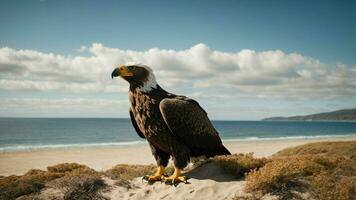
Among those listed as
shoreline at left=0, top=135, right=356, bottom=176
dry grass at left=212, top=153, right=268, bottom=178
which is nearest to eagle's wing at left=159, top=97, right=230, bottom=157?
dry grass at left=212, top=153, right=268, bottom=178

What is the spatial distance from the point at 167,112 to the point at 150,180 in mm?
1944

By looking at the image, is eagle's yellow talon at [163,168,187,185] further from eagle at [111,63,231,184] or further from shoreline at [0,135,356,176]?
shoreline at [0,135,356,176]

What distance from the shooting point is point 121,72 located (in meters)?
6.65

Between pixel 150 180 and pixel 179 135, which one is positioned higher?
pixel 179 135

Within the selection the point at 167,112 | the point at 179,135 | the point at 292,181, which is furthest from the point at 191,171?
the point at 292,181

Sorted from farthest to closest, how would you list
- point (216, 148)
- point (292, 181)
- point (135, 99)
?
1. point (216, 148)
2. point (135, 99)
3. point (292, 181)

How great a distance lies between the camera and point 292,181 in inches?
234

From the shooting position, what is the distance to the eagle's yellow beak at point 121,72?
6.60m

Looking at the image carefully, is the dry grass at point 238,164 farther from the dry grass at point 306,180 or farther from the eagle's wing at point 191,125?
the dry grass at point 306,180

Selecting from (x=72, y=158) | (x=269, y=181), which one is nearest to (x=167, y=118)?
(x=269, y=181)

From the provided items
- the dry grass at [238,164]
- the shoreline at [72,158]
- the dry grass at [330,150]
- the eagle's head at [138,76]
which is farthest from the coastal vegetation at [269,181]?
the shoreline at [72,158]

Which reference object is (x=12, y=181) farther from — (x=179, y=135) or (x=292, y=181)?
(x=292, y=181)

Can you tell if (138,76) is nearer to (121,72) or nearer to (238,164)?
(121,72)

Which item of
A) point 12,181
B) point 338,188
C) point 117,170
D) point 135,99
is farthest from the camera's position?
point 117,170
